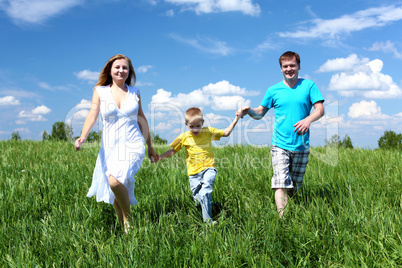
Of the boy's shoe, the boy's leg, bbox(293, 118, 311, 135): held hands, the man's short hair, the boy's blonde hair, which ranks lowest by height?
the boy's shoe

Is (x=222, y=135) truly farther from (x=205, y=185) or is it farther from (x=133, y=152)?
(x=133, y=152)

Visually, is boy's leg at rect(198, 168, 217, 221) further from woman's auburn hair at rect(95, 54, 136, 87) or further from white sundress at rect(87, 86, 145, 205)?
woman's auburn hair at rect(95, 54, 136, 87)

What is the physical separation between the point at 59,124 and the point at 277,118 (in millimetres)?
18167

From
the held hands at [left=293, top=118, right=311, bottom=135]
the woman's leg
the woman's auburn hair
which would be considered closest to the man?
the held hands at [left=293, top=118, right=311, bottom=135]

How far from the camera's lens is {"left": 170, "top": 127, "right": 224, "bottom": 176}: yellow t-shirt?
3.83m

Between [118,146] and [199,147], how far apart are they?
Result: 2.87 feet

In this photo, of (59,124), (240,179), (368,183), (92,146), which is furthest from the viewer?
(59,124)

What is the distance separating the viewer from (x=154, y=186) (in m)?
4.74

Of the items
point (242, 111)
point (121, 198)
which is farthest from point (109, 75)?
point (242, 111)

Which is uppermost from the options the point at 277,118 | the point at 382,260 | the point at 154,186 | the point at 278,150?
the point at 277,118

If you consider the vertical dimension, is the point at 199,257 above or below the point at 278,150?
below

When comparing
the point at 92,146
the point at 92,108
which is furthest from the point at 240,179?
the point at 92,146

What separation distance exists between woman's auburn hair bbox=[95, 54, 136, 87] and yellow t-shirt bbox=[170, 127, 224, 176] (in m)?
0.89

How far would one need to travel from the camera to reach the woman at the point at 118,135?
3535mm
